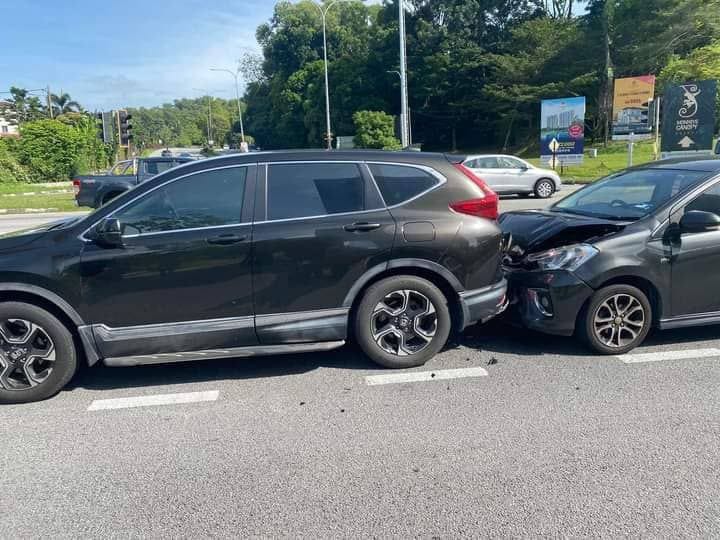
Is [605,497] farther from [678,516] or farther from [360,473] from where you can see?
[360,473]

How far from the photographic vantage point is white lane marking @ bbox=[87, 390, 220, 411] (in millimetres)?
4129

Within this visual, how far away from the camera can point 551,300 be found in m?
4.80

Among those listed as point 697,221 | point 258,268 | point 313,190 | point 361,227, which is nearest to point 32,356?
point 258,268

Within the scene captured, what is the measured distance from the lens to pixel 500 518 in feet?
9.16

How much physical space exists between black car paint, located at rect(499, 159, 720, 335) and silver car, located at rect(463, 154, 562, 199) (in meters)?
13.5

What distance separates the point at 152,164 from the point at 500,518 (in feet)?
50.2

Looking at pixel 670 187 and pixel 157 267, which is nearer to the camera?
pixel 157 267

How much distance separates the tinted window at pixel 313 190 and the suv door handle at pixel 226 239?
0.91ft

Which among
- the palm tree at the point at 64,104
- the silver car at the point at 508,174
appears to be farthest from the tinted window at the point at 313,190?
the palm tree at the point at 64,104

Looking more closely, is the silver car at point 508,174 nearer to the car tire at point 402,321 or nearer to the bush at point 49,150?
the car tire at point 402,321

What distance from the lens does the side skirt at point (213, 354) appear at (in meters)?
4.21

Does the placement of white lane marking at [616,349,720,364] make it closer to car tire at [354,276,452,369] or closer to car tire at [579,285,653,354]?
car tire at [579,285,653,354]

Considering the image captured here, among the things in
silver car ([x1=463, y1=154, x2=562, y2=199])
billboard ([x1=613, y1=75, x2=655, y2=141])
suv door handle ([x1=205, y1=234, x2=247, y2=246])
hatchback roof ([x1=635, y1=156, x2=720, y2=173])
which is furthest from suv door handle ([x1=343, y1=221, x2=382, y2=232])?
billboard ([x1=613, y1=75, x2=655, y2=141])

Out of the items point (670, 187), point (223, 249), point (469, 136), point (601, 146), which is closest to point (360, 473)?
point (223, 249)
